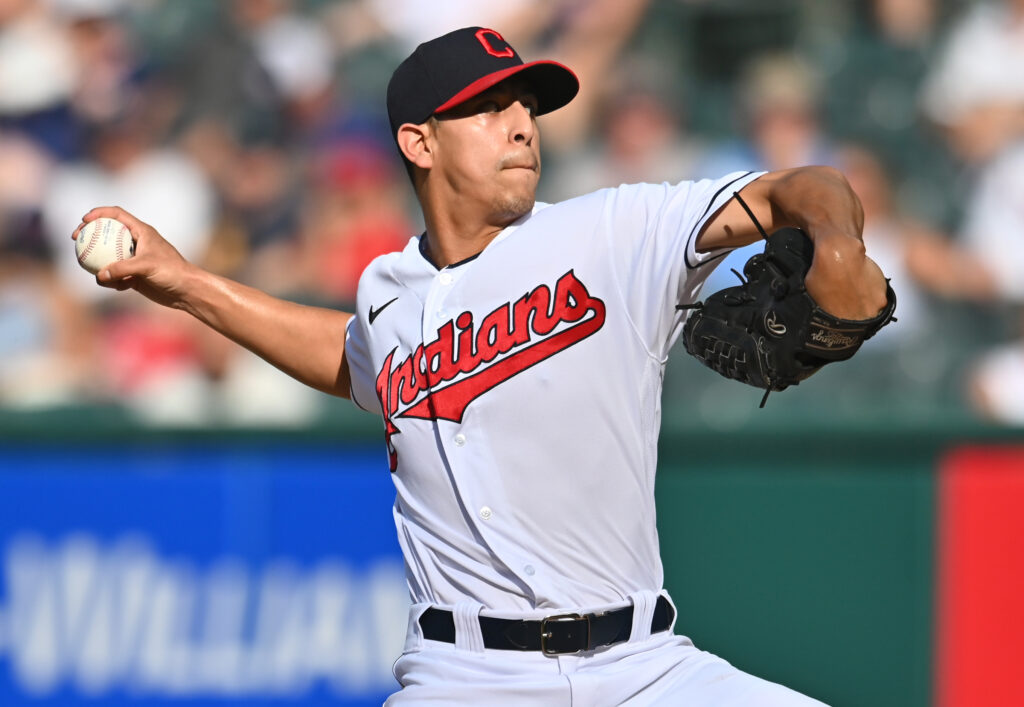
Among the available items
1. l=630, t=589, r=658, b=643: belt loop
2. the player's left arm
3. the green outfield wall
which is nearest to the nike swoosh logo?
l=630, t=589, r=658, b=643: belt loop

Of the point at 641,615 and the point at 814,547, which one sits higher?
the point at 814,547

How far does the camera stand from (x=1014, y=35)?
6.43 m

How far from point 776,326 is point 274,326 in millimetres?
1543

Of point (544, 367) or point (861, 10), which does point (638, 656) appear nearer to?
point (544, 367)

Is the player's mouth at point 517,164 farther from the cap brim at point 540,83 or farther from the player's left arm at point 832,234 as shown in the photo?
the player's left arm at point 832,234

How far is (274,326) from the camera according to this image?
3482 millimetres

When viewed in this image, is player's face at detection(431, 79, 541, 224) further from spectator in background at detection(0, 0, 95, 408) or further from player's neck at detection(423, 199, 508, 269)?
spectator in background at detection(0, 0, 95, 408)

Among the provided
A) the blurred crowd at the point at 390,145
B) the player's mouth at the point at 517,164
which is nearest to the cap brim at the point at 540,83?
the player's mouth at the point at 517,164

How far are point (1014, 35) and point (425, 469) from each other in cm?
475

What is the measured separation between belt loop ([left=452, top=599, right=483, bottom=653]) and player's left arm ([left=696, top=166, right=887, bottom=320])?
1.04 metres

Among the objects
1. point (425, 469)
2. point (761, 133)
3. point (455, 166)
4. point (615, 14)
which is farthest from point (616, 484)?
point (615, 14)

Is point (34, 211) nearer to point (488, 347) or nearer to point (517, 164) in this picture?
point (517, 164)

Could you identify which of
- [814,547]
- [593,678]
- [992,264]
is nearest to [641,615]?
[593,678]

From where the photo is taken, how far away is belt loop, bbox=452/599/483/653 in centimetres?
282
